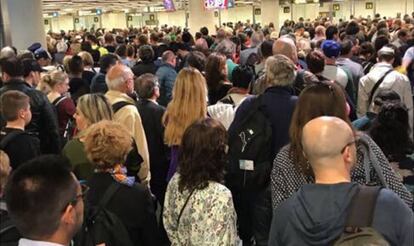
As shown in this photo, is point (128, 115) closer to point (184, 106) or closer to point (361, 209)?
point (184, 106)

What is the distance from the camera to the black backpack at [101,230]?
3.14m

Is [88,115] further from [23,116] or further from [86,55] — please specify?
[86,55]

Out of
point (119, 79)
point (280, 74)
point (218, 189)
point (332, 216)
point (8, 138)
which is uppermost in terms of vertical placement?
point (280, 74)

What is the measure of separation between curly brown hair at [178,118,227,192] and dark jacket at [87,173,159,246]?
0.88 feet

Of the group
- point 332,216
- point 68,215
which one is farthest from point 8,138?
point 332,216

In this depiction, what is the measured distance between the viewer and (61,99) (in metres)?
6.30

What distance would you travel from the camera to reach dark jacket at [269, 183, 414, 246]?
7.66 ft

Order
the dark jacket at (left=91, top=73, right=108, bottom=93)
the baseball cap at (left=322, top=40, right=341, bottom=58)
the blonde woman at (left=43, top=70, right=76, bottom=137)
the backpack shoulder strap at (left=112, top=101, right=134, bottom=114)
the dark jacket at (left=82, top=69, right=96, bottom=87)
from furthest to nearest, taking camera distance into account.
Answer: the dark jacket at (left=82, top=69, right=96, bottom=87)
the dark jacket at (left=91, top=73, right=108, bottom=93)
the baseball cap at (left=322, top=40, right=341, bottom=58)
the blonde woman at (left=43, top=70, right=76, bottom=137)
the backpack shoulder strap at (left=112, top=101, right=134, bottom=114)

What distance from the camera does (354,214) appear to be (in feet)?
7.66

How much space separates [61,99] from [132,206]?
120 inches

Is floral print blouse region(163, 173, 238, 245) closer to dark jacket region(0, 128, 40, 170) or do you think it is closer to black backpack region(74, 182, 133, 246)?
black backpack region(74, 182, 133, 246)

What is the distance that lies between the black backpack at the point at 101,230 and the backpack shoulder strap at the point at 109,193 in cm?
6

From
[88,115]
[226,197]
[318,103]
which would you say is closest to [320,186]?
[318,103]

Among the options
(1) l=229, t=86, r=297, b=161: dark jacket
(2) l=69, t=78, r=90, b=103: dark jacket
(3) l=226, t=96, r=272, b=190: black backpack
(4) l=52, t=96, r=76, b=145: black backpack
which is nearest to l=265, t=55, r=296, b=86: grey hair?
(1) l=229, t=86, r=297, b=161: dark jacket
